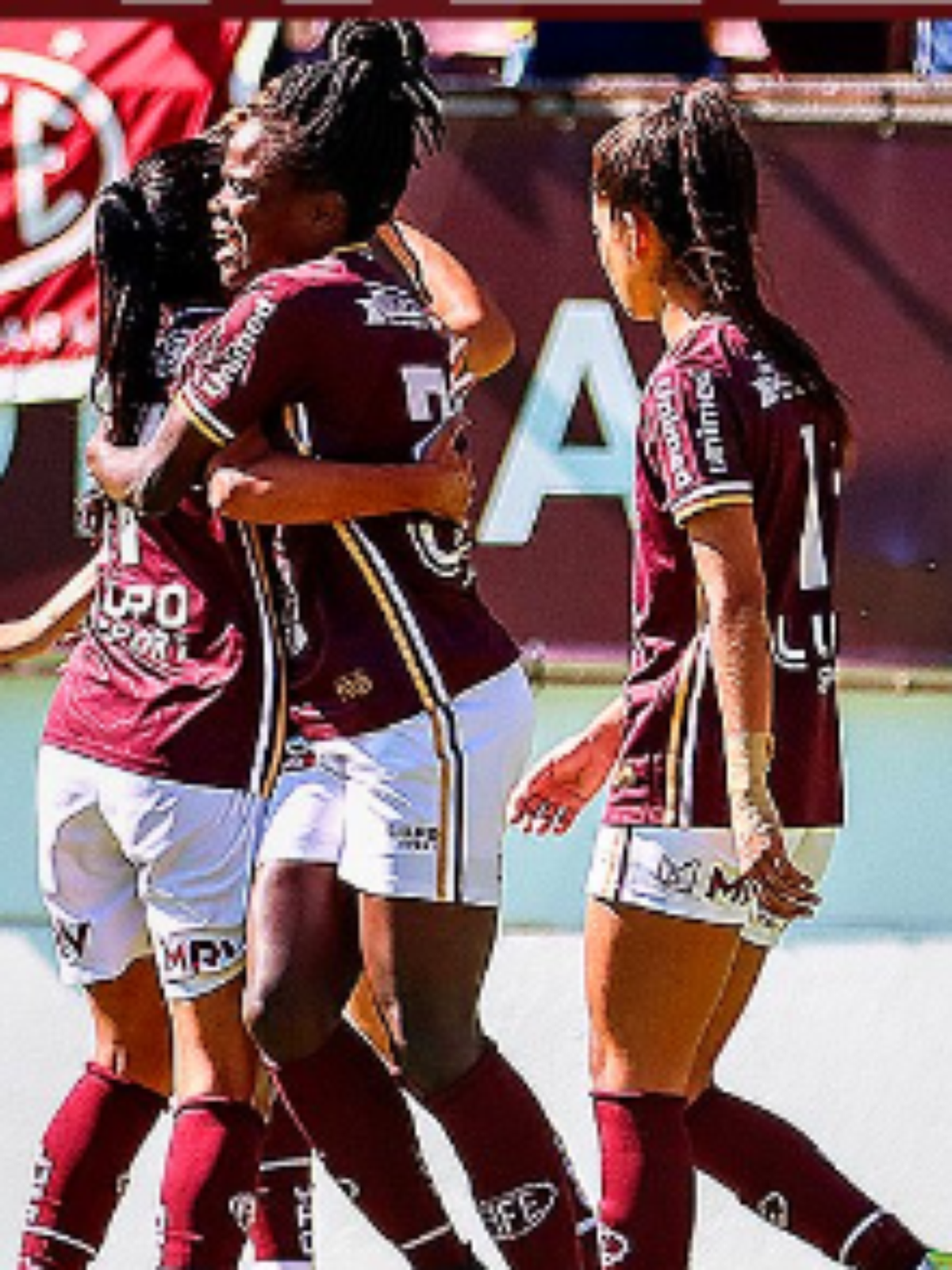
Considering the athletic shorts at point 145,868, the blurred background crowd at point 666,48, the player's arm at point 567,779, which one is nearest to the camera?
the athletic shorts at point 145,868

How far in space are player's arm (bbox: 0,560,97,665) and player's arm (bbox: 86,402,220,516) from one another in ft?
1.08

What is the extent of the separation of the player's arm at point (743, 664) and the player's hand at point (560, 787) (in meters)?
0.53

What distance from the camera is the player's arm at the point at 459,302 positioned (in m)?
5.70

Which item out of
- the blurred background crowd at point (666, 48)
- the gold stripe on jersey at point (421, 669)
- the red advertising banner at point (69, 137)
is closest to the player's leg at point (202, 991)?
the gold stripe on jersey at point (421, 669)

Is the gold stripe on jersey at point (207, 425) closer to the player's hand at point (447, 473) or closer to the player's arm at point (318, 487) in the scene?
the player's arm at point (318, 487)

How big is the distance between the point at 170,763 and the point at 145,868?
0.16 m

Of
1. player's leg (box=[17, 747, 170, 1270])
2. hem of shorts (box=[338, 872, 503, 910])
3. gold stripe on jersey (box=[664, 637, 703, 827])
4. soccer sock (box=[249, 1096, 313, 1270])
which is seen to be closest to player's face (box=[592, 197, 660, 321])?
gold stripe on jersey (box=[664, 637, 703, 827])

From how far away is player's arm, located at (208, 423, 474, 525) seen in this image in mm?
5000

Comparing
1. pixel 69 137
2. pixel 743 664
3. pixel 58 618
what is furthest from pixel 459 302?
pixel 743 664

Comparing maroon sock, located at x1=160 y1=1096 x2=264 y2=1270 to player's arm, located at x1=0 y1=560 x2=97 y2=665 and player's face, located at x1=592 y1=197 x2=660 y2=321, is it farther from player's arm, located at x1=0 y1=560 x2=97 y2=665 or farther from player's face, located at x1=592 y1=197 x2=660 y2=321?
player's face, located at x1=592 y1=197 x2=660 y2=321

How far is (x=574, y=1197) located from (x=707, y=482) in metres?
1.08

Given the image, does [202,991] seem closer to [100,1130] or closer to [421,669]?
[100,1130]

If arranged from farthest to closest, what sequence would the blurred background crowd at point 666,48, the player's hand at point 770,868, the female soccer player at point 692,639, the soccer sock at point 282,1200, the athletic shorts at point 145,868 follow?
the blurred background crowd at point 666,48, the soccer sock at point 282,1200, the athletic shorts at point 145,868, the female soccer player at point 692,639, the player's hand at point 770,868

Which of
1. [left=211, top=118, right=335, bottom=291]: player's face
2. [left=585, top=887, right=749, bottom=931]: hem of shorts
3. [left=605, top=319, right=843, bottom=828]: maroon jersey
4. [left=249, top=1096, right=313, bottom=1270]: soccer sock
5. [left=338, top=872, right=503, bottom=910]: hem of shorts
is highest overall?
[left=211, top=118, right=335, bottom=291]: player's face
